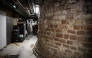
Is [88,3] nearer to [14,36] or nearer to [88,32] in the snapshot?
[88,32]

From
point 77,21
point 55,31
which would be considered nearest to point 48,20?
point 55,31

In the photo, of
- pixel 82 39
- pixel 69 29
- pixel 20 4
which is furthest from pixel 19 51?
pixel 82 39

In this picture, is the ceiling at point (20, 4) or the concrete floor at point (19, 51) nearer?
the ceiling at point (20, 4)

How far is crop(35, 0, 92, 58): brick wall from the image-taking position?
4.99 ft

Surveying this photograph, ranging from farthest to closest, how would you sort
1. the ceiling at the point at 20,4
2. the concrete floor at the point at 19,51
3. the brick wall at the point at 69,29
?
the concrete floor at the point at 19,51, the ceiling at the point at 20,4, the brick wall at the point at 69,29

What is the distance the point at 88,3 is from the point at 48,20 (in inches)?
45.7

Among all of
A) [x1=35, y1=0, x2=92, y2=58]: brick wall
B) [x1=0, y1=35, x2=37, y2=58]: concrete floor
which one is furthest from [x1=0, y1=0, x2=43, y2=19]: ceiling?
[x1=0, y1=35, x2=37, y2=58]: concrete floor

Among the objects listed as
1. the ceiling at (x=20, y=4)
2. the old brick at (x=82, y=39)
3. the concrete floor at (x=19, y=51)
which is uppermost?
the ceiling at (x=20, y=4)

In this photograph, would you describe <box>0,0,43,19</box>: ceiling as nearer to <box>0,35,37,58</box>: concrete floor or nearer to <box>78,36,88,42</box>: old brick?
<box>78,36,88,42</box>: old brick

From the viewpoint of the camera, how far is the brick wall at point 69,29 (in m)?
1.52

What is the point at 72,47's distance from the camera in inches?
67.5

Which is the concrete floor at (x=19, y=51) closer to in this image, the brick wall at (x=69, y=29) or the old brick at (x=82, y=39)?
the brick wall at (x=69, y=29)

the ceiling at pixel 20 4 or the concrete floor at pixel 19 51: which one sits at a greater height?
the ceiling at pixel 20 4

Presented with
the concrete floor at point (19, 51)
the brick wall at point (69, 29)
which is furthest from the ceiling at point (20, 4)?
the concrete floor at point (19, 51)
